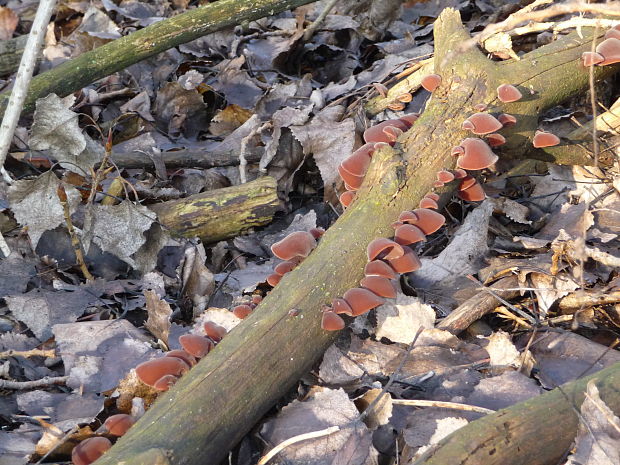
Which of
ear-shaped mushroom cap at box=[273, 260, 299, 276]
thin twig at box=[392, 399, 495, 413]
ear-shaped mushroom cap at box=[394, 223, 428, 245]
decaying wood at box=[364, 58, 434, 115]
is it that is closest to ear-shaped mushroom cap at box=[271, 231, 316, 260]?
ear-shaped mushroom cap at box=[273, 260, 299, 276]

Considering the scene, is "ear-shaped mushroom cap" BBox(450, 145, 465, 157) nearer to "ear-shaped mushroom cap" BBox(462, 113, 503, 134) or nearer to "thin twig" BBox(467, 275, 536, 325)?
"ear-shaped mushroom cap" BBox(462, 113, 503, 134)

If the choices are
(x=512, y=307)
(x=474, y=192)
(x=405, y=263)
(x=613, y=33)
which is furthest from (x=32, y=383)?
(x=613, y=33)

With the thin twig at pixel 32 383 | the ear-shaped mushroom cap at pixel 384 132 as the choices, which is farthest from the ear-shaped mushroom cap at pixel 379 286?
the thin twig at pixel 32 383

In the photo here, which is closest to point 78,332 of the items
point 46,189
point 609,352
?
point 46,189

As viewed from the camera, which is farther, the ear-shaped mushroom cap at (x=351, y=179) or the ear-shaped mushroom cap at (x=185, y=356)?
the ear-shaped mushroom cap at (x=351, y=179)

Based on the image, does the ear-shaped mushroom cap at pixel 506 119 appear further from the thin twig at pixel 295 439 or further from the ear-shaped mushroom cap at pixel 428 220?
the thin twig at pixel 295 439
